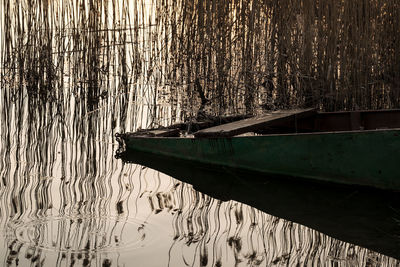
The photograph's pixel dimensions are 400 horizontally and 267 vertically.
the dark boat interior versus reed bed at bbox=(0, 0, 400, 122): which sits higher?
reed bed at bbox=(0, 0, 400, 122)

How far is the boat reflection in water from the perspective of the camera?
9.15 feet

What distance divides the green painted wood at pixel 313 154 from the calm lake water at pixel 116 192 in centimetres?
8

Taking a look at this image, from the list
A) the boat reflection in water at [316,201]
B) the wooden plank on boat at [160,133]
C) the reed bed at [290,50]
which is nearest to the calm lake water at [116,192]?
the boat reflection in water at [316,201]

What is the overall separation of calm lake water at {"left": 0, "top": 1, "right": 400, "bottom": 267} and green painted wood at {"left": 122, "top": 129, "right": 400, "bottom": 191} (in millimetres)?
77

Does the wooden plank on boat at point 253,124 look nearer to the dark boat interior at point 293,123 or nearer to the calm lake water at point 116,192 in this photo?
the dark boat interior at point 293,123

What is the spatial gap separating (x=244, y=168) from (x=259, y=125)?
0.89 feet

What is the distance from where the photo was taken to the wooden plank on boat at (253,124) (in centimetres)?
382

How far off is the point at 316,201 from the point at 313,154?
33cm

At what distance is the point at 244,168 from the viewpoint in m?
3.84

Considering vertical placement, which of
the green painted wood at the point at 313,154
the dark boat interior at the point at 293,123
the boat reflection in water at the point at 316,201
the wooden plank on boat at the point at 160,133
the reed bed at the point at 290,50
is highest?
the reed bed at the point at 290,50

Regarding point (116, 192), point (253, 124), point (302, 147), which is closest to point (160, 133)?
point (253, 124)

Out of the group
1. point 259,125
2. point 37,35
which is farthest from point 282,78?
point 37,35

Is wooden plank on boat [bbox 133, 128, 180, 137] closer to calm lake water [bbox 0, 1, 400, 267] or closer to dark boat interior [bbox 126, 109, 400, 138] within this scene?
dark boat interior [bbox 126, 109, 400, 138]

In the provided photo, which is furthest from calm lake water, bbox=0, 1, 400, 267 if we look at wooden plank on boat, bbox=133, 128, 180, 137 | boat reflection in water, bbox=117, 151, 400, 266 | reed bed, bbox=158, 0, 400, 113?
reed bed, bbox=158, 0, 400, 113
